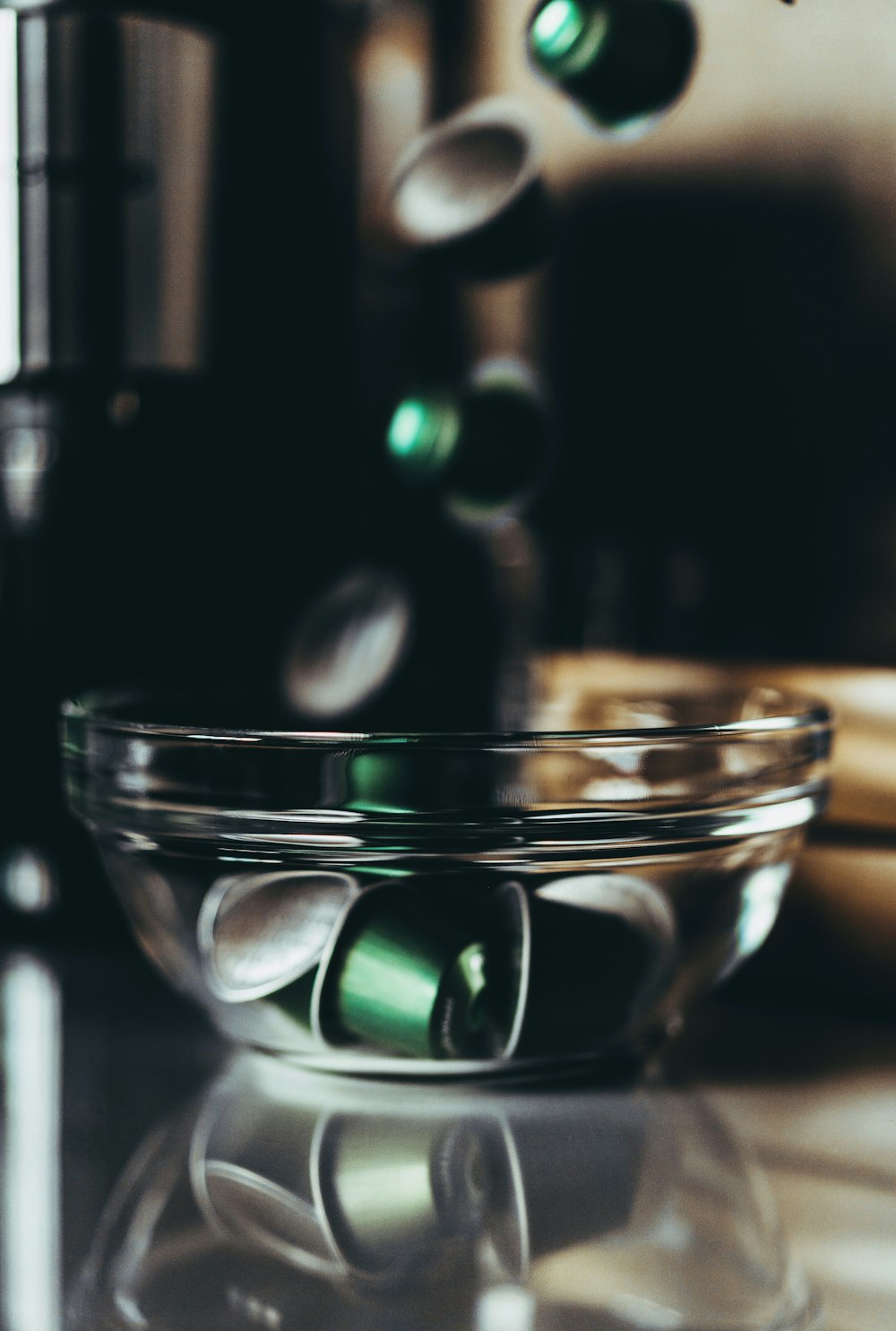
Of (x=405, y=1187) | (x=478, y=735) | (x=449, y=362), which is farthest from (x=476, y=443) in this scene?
(x=405, y=1187)

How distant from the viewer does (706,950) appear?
1.70ft

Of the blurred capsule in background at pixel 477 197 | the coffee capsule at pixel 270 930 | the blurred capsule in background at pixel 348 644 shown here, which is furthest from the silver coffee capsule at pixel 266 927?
the blurred capsule in background at pixel 477 197

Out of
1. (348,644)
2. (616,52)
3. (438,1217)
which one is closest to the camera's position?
(438,1217)

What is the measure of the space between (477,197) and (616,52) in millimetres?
104

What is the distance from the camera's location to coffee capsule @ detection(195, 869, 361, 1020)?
0.49 meters

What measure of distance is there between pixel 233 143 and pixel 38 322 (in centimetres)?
18

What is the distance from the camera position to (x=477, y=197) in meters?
0.69

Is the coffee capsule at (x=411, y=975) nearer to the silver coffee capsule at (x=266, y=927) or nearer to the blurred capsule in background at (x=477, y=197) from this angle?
the silver coffee capsule at (x=266, y=927)

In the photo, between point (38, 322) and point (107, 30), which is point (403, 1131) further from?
point (107, 30)

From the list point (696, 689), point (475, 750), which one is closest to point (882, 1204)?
point (475, 750)

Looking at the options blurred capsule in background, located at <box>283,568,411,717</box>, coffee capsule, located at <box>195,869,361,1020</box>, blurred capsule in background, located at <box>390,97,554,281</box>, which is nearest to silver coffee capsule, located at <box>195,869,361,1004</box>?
coffee capsule, located at <box>195,869,361,1020</box>

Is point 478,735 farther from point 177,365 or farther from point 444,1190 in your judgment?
point 177,365

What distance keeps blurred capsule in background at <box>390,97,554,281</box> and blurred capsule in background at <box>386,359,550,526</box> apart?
63mm

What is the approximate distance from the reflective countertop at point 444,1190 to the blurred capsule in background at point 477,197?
0.38m
